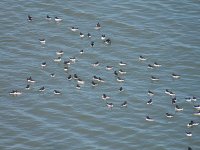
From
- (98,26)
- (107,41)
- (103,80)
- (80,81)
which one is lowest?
(80,81)

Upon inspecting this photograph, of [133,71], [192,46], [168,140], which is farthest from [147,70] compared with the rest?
[168,140]

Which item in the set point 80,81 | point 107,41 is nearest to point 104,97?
point 80,81

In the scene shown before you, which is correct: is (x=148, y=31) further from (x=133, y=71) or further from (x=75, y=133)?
(x=75, y=133)

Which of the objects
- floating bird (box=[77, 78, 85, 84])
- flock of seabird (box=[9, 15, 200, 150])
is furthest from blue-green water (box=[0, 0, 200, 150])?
floating bird (box=[77, 78, 85, 84])

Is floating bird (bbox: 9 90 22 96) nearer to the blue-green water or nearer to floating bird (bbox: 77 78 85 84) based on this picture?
the blue-green water

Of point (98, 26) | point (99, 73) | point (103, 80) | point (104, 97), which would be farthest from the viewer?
point (98, 26)

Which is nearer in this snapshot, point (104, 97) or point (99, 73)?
point (104, 97)

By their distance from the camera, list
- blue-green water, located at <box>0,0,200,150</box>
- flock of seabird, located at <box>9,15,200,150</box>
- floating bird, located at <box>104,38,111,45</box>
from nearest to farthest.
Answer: blue-green water, located at <box>0,0,200,150</box>, flock of seabird, located at <box>9,15,200,150</box>, floating bird, located at <box>104,38,111,45</box>

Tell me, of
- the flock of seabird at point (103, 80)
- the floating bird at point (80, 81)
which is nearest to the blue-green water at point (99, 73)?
the flock of seabird at point (103, 80)

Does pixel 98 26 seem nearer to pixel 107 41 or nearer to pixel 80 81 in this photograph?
pixel 107 41

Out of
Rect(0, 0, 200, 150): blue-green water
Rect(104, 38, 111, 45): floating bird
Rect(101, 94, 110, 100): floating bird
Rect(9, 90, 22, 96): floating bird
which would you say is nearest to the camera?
Rect(0, 0, 200, 150): blue-green water
